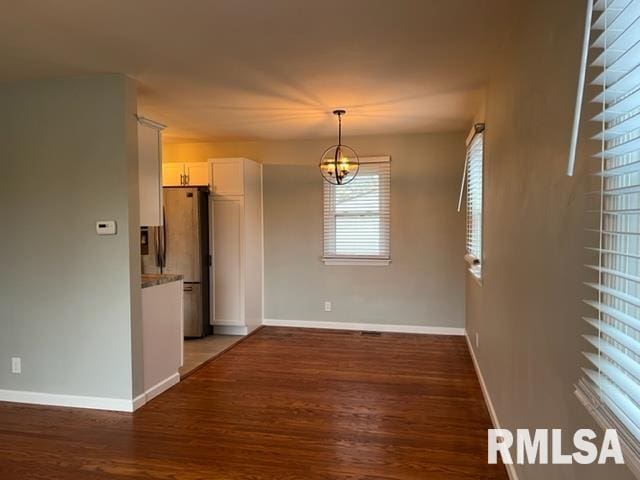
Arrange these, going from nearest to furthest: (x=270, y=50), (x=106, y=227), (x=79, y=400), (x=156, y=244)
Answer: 1. (x=270, y=50)
2. (x=106, y=227)
3. (x=79, y=400)
4. (x=156, y=244)

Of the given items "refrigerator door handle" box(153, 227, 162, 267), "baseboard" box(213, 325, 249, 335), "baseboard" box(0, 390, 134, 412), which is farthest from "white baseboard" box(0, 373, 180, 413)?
"refrigerator door handle" box(153, 227, 162, 267)

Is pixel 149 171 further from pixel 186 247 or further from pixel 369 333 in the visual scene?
pixel 369 333

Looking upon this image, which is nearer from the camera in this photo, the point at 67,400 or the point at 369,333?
the point at 67,400

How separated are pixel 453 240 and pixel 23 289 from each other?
14.5ft

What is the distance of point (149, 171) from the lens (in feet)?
11.4

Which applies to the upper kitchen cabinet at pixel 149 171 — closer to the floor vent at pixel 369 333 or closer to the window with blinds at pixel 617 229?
the floor vent at pixel 369 333

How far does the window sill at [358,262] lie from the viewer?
5.47 m

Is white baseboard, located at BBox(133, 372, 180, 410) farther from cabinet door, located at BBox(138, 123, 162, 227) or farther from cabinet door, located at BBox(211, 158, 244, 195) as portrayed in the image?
cabinet door, located at BBox(211, 158, 244, 195)

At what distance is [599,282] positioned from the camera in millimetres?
1144

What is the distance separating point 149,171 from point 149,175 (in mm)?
33

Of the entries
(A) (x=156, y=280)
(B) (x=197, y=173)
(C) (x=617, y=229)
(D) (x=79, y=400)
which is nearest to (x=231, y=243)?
(B) (x=197, y=173)

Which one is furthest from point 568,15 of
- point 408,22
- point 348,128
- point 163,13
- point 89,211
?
point 348,128

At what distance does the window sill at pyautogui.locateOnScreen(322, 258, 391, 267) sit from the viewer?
215 inches

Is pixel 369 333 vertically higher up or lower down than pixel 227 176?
lower down
